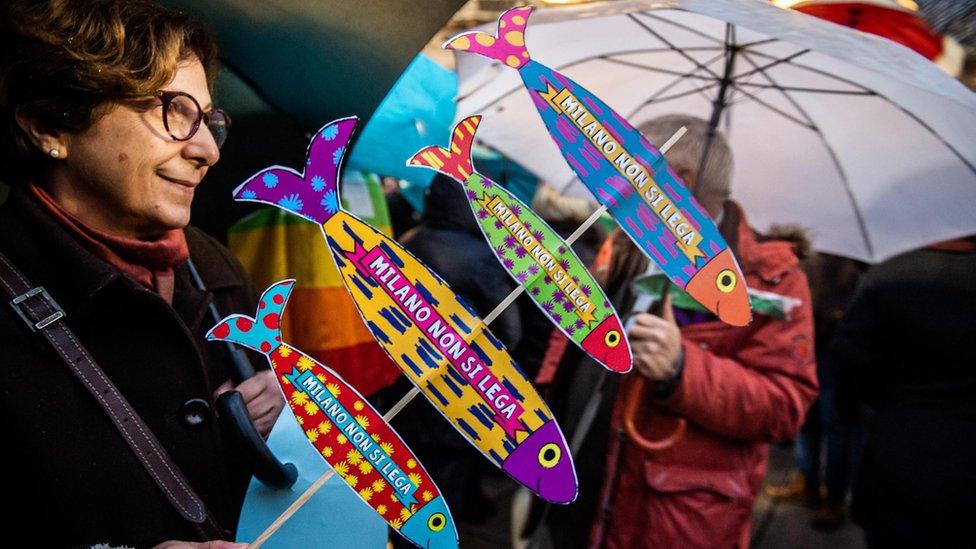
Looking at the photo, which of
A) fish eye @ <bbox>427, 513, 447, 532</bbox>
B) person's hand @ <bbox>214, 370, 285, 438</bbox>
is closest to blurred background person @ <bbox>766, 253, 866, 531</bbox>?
fish eye @ <bbox>427, 513, 447, 532</bbox>

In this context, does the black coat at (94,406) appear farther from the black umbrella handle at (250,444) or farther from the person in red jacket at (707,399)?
the person in red jacket at (707,399)

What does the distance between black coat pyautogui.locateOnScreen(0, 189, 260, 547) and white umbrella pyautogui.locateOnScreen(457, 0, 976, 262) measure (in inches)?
42.0

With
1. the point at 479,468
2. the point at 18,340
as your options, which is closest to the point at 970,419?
the point at 479,468

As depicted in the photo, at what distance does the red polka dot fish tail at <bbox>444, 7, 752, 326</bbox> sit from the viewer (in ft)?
4.27

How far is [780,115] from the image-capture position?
2.42 meters

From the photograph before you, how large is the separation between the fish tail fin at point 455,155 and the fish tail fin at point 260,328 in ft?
1.03

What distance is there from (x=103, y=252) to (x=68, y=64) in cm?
27

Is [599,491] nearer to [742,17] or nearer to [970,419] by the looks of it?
[970,419]

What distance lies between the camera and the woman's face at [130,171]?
1.11 m

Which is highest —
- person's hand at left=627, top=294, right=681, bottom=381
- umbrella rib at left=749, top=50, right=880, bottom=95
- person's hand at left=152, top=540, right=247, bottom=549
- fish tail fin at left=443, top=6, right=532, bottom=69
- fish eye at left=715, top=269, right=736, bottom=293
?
fish tail fin at left=443, top=6, right=532, bottom=69

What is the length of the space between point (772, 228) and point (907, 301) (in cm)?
64

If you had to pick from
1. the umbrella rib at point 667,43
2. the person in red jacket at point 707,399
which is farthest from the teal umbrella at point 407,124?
the person in red jacket at point 707,399

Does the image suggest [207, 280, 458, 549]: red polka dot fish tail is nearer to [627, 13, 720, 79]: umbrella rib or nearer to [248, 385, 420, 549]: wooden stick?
[248, 385, 420, 549]: wooden stick

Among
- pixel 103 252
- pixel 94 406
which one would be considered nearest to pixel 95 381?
pixel 94 406
